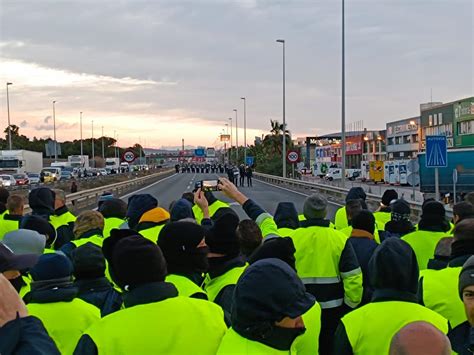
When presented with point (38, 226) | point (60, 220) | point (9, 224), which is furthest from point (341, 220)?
point (9, 224)

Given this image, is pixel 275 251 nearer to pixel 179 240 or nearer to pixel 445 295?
pixel 179 240

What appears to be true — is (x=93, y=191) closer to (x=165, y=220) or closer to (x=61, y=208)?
(x=61, y=208)

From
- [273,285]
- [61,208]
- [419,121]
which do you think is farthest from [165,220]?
[419,121]

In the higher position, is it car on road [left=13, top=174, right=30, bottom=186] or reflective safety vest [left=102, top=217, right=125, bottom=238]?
reflective safety vest [left=102, top=217, right=125, bottom=238]

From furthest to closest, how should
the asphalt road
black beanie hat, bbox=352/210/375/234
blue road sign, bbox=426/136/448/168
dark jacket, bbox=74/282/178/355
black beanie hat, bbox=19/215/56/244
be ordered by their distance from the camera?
1. the asphalt road
2. blue road sign, bbox=426/136/448/168
3. black beanie hat, bbox=19/215/56/244
4. black beanie hat, bbox=352/210/375/234
5. dark jacket, bbox=74/282/178/355

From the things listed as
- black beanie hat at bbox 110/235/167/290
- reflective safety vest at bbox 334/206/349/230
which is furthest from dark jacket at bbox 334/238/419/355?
reflective safety vest at bbox 334/206/349/230

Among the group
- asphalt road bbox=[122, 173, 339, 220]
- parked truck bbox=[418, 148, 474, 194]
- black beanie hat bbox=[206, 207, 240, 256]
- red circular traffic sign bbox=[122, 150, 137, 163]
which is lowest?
asphalt road bbox=[122, 173, 339, 220]

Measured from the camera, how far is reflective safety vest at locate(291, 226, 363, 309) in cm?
531

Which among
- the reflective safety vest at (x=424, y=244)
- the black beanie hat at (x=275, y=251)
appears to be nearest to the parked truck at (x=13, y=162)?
the reflective safety vest at (x=424, y=244)

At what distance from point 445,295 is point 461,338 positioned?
296 mm

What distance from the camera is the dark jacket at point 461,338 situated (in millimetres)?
3873

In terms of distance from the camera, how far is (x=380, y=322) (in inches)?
136

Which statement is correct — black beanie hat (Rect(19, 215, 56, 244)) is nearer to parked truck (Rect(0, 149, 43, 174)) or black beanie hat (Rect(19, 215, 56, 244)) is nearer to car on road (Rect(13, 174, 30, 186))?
car on road (Rect(13, 174, 30, 186))

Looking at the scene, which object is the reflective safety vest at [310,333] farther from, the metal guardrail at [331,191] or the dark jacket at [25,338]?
the metal guardrail at [331,191]
